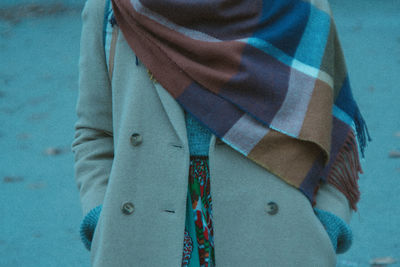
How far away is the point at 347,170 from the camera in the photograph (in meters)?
1.92

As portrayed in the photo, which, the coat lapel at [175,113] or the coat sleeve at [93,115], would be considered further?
the coat sleeve at [93,115]

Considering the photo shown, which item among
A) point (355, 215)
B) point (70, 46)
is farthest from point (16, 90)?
point (355, 215)

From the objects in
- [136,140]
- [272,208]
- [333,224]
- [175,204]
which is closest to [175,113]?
[136,140]

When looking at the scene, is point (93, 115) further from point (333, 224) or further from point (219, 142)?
point (333, 224)

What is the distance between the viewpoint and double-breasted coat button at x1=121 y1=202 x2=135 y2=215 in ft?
5.65

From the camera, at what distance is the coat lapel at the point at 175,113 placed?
174cm

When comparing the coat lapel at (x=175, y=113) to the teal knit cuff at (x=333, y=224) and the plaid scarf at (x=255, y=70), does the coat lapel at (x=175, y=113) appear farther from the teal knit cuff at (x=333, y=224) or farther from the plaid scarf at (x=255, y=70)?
the teal knit cuff at (x=333, y=224)

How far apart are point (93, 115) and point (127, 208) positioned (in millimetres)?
396

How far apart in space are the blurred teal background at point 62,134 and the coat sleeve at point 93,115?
230 cm

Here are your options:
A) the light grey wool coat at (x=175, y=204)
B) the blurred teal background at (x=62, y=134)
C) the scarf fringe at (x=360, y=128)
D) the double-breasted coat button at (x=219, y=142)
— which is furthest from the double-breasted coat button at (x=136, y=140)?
the blurred teal background at (x=62, y=134)

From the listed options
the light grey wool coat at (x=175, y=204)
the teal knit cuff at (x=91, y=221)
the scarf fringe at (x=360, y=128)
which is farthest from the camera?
the scarf fringe at (x=360, y=128)

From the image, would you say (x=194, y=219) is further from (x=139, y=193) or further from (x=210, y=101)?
(x=210, y=101)

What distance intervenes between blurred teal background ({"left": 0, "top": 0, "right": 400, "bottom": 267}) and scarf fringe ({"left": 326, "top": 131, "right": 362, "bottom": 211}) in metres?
2.05

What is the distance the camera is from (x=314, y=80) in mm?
1805
